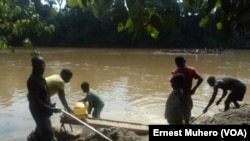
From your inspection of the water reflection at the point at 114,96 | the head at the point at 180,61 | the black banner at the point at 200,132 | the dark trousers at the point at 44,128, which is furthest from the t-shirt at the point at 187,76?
the black banner at the point at 200,132

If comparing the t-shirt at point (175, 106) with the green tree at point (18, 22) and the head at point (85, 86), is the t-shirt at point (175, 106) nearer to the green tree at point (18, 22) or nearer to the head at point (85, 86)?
the head at point (85, 86)

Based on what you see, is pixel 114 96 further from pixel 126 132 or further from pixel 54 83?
pixel 54 83

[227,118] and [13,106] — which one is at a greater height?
[227,118]

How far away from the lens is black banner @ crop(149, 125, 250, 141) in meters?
3.37

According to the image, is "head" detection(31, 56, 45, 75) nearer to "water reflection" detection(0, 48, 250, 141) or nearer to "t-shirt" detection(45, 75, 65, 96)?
"t-shirt" detection(45, 75, 65, 96)

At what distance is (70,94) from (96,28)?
43.7m

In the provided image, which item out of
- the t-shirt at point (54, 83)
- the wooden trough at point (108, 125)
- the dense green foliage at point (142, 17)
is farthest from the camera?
the wooden trough at point (108, 125)

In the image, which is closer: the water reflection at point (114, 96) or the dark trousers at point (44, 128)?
the dark trousers at point (44, 128)

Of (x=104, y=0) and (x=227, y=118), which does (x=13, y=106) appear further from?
(x=104, y=0)

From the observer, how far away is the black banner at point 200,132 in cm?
337

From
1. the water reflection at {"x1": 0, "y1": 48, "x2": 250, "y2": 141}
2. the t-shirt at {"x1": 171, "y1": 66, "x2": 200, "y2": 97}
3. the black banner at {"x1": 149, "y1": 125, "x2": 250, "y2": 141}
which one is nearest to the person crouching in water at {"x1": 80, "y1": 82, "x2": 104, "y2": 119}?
the water reflection at {"x1": 0, "y1": 48, "x2": 250, "y2": 141}

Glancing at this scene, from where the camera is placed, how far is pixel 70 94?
1425 cm

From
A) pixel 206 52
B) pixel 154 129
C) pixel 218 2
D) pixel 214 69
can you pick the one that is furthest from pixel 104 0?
pixel 206 52

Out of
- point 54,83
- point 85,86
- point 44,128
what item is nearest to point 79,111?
point 85,86
